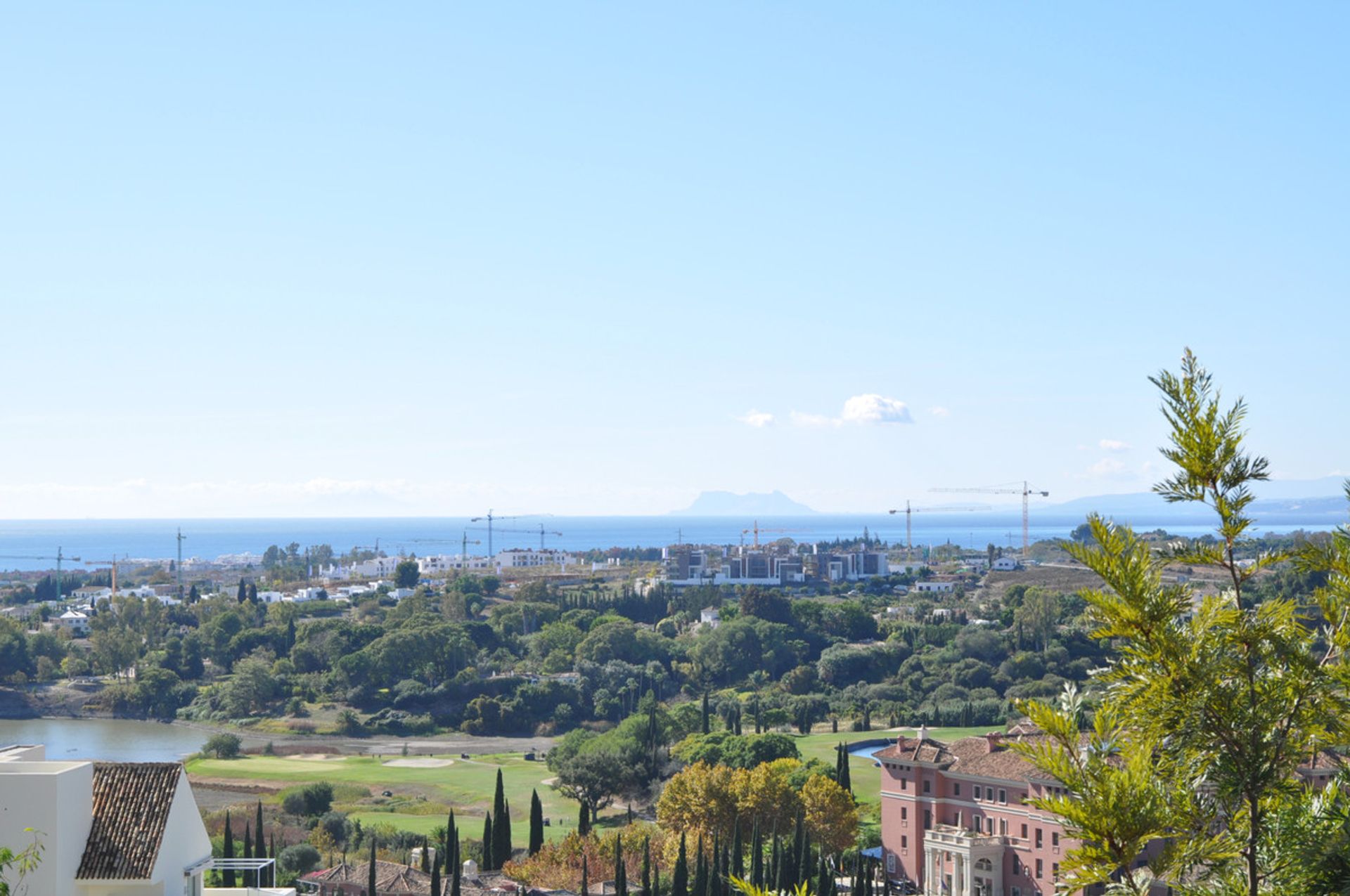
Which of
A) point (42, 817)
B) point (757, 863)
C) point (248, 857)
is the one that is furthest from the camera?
point (757, 863)

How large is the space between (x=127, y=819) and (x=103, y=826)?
197mm

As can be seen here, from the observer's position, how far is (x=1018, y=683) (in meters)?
63.2

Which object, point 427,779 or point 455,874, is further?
point 427,779

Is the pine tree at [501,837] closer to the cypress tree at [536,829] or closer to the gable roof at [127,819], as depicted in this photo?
the cypress tree at [536,829]

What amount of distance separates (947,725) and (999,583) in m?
43.9

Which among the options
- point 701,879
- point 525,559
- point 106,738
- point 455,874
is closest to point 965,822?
point 701,879

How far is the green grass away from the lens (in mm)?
42594

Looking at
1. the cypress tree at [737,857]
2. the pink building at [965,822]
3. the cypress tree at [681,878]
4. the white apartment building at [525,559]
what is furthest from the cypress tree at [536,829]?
the white apartment building at [525,559]

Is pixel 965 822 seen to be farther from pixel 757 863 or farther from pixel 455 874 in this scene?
pixel 455 874

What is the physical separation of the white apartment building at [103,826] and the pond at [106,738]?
44324mm

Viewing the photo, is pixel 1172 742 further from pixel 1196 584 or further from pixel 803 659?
pixel 803 659

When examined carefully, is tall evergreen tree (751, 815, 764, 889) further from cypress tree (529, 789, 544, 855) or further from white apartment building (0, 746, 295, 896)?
white apartment building (0, 746, 295, 896)

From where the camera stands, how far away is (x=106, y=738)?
204 ft

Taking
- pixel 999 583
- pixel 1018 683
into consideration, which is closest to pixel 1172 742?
pixel 1018 683
